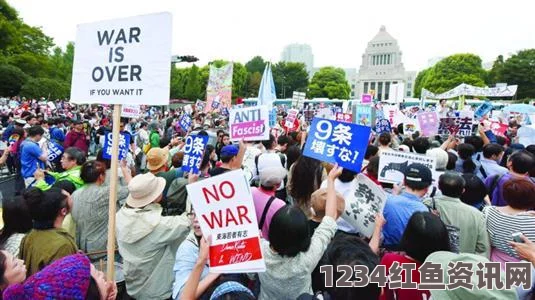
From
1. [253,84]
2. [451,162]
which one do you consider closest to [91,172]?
[451,162]

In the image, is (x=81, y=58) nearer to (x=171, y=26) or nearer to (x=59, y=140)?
(x=171, y=26)

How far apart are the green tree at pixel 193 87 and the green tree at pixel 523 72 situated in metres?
53.0

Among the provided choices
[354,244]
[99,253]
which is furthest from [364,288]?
[99,253]

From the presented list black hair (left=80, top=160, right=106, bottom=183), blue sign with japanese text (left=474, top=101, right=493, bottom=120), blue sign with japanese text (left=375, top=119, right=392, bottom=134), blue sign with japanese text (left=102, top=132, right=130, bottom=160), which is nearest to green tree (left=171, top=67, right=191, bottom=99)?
blue sign with japanese text (left=474, top=101, right=493, bottom=120)

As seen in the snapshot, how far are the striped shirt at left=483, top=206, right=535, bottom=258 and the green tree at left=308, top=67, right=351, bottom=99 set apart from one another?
83.4m

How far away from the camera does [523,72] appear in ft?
193

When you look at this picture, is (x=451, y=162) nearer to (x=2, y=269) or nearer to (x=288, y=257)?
(x=288, y=257)

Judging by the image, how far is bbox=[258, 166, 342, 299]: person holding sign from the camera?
2393mm

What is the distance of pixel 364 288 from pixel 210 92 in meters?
18.7

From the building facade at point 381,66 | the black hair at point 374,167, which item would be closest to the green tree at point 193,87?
the building facade at point 381,66

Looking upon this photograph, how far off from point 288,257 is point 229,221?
47 centimetres

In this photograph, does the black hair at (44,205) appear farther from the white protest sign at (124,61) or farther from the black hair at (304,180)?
the black hair at (304,180)

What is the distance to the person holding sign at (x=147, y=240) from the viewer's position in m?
3.16

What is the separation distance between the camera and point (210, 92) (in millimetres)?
20062
